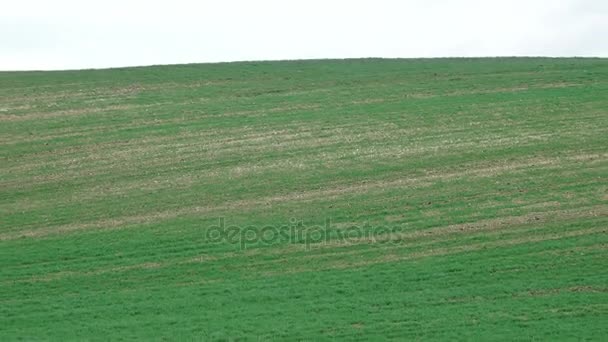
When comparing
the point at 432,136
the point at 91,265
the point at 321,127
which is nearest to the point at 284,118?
the point at 321,127

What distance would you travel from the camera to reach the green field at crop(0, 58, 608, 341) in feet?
74.0

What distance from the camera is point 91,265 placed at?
25.8 meters

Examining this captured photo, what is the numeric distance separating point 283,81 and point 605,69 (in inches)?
612

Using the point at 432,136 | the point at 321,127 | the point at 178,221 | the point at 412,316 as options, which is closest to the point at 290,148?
the point at 321,127

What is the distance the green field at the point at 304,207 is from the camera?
2255 cm

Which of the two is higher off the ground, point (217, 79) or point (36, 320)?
point (217, 79)

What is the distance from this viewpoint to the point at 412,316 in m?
22.2

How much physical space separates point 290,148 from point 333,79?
11660 mm

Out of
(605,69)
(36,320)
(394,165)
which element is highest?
(605,69)

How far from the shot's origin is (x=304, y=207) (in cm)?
2947

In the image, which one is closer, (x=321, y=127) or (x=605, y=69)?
(x=321, y=127)

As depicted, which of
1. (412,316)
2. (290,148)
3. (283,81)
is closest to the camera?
(412,316)

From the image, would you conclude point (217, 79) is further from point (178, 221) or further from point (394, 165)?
point (178, 221)

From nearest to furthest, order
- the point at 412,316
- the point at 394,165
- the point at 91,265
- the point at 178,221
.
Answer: the point at 412,316, the point at 91,265, the point at 178,221, the point at 394,165
